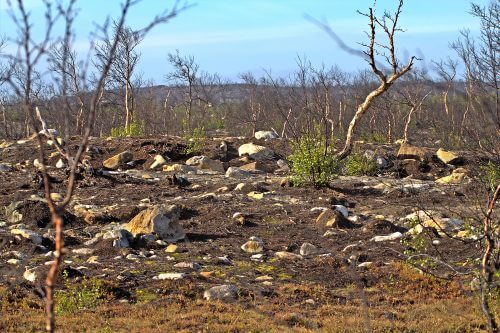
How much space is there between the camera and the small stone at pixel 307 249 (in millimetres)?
8211

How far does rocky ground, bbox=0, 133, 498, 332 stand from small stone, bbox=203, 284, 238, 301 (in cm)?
1

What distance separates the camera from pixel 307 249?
827 centimetres

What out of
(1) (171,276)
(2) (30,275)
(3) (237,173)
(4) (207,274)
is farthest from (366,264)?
(3) (237,173)

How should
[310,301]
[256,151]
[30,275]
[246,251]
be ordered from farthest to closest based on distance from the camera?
[256,151], [246,251], [30,275], [310,301]

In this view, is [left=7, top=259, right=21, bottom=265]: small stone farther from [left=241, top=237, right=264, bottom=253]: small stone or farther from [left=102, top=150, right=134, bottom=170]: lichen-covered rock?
[left=102, top=150, right=134, bottom=170]: lichen-covered rock

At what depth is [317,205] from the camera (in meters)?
10.6

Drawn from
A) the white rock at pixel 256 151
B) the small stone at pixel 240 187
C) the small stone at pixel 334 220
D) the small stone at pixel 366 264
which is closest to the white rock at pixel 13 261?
the small stone at pixel 366 264

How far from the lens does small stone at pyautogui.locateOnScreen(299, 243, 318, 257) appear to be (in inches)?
323

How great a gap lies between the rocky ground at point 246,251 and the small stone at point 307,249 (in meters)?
0.01

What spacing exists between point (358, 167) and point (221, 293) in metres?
7.72

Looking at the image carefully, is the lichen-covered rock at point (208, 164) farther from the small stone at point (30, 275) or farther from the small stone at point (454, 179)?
the small stone at point (30, 275)

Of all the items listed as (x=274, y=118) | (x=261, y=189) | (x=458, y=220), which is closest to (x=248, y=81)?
(x=274, y=118)

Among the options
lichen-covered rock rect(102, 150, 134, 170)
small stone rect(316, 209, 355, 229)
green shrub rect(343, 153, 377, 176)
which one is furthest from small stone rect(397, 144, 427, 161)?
lichen-covered rock rect(102, 150, 134, 170)

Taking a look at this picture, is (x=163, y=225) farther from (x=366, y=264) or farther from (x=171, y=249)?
(x=366, y=264)
